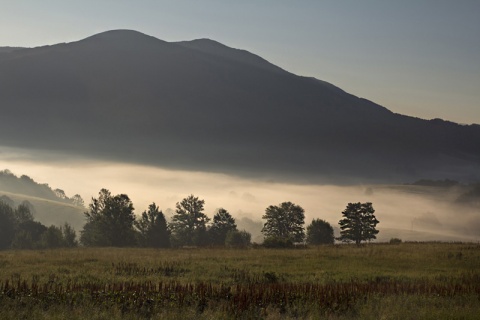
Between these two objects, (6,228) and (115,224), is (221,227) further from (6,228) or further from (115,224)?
(6,228)

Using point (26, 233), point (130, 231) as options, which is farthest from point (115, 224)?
point (26, 233)

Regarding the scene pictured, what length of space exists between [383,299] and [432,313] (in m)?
A: 2.99

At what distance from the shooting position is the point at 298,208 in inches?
4247

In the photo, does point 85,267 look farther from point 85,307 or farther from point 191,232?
point 191,232

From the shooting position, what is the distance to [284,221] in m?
106

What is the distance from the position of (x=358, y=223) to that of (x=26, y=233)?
62.9 metres

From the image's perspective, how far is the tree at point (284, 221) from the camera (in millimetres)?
105562

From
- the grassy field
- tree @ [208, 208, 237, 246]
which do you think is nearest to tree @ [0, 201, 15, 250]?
tree @ [208, 208, 237, 246]

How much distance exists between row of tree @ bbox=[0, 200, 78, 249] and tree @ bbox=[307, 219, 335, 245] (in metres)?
46.0

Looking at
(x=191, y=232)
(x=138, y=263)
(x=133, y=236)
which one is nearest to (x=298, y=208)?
(x=191, y=232)

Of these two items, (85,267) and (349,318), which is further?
(85,267)

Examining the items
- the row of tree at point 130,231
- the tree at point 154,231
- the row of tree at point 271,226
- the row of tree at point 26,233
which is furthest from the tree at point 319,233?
the row of tree at point 26,233

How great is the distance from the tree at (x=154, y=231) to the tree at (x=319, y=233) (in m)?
32.5

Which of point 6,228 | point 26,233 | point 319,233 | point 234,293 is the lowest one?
point 234,293
